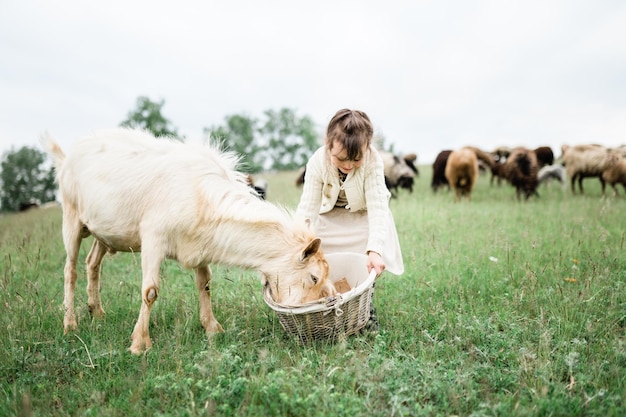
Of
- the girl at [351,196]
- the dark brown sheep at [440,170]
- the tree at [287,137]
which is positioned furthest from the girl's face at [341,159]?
the tree at [287,137]

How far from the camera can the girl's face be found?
3672mm

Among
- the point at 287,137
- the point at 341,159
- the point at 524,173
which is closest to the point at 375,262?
the point at 341,159

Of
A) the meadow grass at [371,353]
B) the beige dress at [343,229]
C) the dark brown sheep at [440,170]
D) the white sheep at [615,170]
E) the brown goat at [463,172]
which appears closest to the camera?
the meadow grass at [371,353]

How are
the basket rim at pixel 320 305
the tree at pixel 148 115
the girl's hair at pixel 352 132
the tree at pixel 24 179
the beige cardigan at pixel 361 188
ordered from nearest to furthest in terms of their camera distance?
the basket rim at pixel 320 305
the girl's hair at pixel 352 132
the beige cardigan at pixel 361 188
the tree at pixel 148 115
the tree at pixel 24 179

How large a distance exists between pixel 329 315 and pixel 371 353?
1.40 ft

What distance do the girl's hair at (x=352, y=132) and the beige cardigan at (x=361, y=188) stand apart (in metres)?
0.29

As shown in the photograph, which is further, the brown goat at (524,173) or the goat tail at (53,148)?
the brown goat at (524,173)

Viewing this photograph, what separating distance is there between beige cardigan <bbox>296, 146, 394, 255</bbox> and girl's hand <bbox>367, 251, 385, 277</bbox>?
9 centimetres

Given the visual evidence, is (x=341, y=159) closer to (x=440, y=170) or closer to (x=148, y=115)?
(x=440, y=170)

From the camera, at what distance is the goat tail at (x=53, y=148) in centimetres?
487

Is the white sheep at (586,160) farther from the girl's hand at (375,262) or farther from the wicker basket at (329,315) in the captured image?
the wicker basket at (329,315)

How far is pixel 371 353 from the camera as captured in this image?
326cm

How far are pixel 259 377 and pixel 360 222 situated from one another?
196 cm

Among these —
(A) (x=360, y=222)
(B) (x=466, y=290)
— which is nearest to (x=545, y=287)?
(B) (x=466, y=290)
